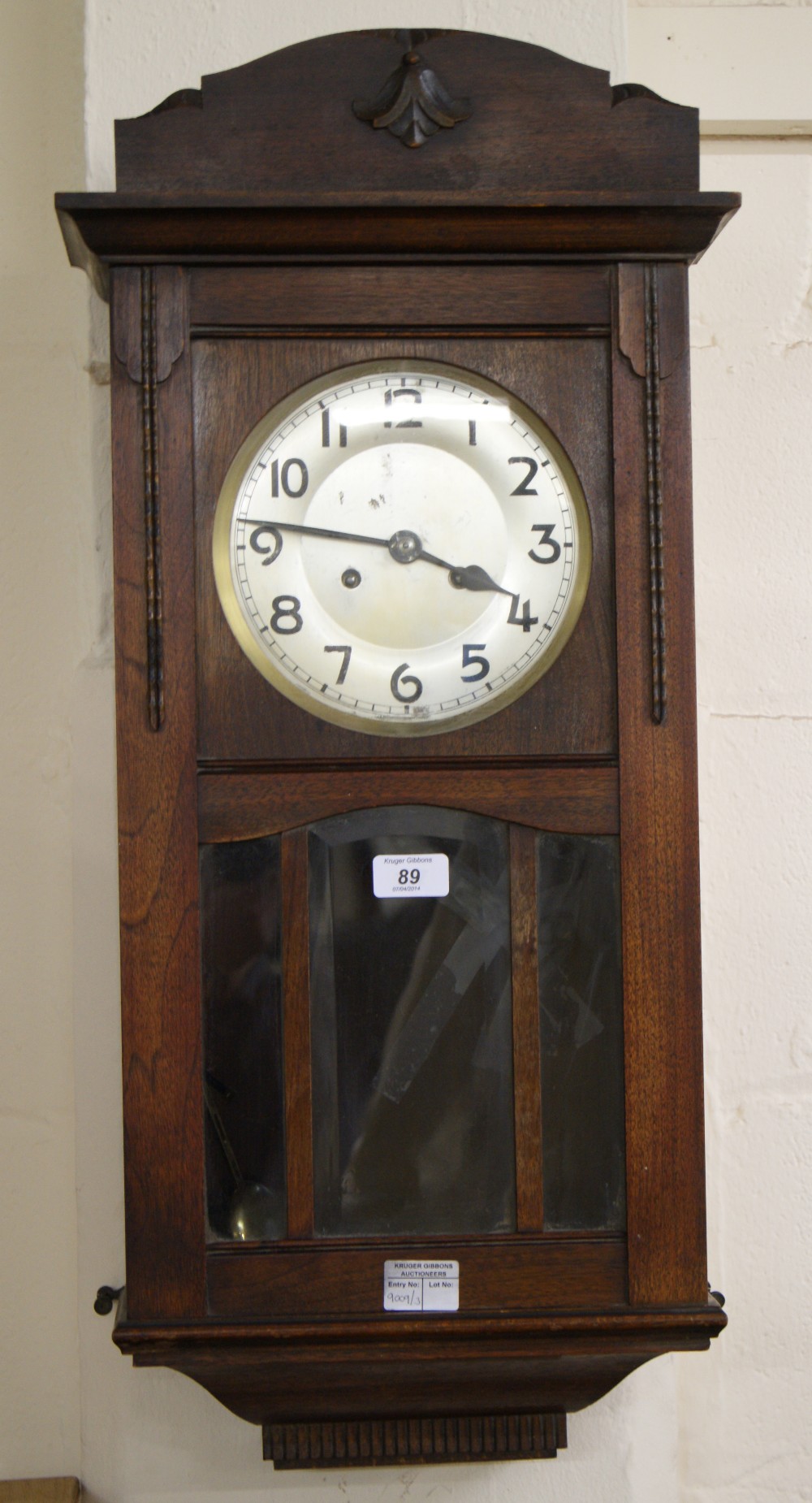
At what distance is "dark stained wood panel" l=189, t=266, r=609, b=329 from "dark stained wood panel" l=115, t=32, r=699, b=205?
2.3 inches

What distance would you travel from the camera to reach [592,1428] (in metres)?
1.02

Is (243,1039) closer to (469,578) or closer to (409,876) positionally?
(409,876)

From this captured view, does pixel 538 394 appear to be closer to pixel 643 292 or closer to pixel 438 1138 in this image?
pixel 643 292

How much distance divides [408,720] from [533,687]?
3.8 inches

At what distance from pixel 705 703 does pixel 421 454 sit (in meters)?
0.38

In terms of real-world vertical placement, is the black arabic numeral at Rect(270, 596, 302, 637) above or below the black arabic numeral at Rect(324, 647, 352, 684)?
above

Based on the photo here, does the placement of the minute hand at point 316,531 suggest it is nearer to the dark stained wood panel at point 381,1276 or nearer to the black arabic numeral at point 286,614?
the black arabic numeral at point 286,614

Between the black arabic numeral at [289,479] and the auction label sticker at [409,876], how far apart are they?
276 millimetres

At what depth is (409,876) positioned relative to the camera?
87 cm

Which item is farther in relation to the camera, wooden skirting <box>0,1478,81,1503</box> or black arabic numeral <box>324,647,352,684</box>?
wooden skirting <box>0,1478,81,1503</box>

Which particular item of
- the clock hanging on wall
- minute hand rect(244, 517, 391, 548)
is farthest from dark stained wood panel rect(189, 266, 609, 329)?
minute hand rect(244, 517, 391, 548)

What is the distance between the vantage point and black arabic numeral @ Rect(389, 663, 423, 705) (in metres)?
0.88

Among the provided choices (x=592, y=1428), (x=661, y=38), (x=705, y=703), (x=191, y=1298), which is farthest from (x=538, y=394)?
(x=592, y=1428)

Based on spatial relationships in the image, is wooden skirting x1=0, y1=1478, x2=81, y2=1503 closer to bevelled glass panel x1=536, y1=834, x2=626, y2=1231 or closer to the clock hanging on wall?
the clock hanging on wall
